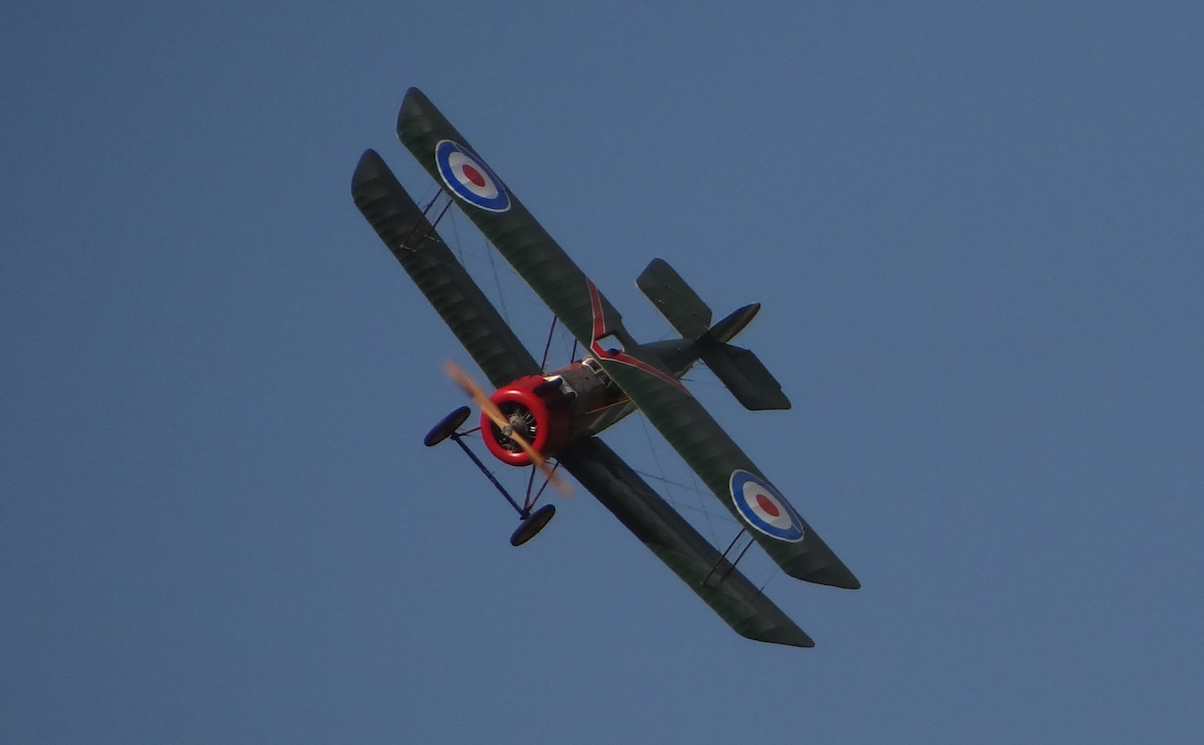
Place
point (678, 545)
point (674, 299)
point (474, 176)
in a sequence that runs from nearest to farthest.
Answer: point (678, 545) < point (474, 176) < point (674, 299)

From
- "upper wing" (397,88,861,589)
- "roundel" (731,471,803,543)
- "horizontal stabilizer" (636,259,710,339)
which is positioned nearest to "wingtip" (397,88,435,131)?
"upper wing" (397,88,861,589)

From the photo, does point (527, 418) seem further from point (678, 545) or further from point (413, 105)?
point (413, 105)

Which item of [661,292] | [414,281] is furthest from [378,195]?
[661,292]

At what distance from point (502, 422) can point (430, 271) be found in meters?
3.27

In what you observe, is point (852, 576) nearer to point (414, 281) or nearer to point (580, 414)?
point (580, 414)

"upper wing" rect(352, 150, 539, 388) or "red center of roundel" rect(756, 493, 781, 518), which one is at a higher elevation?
"upper wing" rect(352, 150, 539, 388)

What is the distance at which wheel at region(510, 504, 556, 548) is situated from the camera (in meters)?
34.9

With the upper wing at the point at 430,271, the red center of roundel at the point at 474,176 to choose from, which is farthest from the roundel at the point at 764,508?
the red center of roundel at the point at 474,176

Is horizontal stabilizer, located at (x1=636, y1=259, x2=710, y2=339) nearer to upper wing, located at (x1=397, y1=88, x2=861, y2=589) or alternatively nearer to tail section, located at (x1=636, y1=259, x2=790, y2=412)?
tail section, located at (x1=636, y1=259, x2=790, y2=412)

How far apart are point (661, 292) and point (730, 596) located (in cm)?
450

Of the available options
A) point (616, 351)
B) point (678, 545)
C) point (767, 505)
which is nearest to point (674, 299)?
point (616, 351)

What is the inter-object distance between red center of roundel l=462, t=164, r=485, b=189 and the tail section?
9.03ft

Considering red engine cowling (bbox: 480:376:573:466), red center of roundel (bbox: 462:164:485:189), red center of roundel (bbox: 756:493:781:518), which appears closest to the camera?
red center of roundel (bbox: 756:493:781:518)

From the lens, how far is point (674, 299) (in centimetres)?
3734
